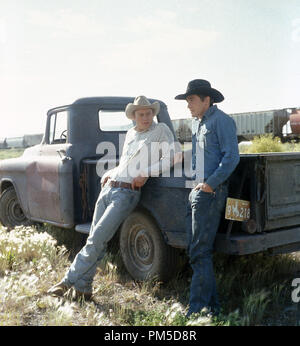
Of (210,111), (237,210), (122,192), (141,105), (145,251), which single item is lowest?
(145,251)

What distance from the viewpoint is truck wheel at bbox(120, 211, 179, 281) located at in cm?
420

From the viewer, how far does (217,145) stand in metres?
3.57

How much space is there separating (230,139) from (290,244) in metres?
1.29

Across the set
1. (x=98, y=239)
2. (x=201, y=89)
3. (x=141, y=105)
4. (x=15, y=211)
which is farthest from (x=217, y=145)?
(x=15, y=211)

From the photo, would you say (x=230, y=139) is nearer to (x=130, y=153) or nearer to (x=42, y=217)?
(x=130, y=153)

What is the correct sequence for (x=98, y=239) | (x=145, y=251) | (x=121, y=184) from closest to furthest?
(x=98, y=239)
(x=121, y=184)
(x=145, y=251)

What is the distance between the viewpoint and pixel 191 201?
12.0 feet

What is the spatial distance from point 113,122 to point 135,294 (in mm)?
2476

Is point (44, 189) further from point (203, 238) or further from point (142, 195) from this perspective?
point (203, 238)

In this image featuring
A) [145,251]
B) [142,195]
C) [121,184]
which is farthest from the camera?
[145,251]

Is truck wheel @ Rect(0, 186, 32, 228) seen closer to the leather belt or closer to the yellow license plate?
the leather belt

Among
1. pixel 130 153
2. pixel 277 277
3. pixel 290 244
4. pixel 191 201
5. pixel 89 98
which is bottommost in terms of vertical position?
pixel 277 277
